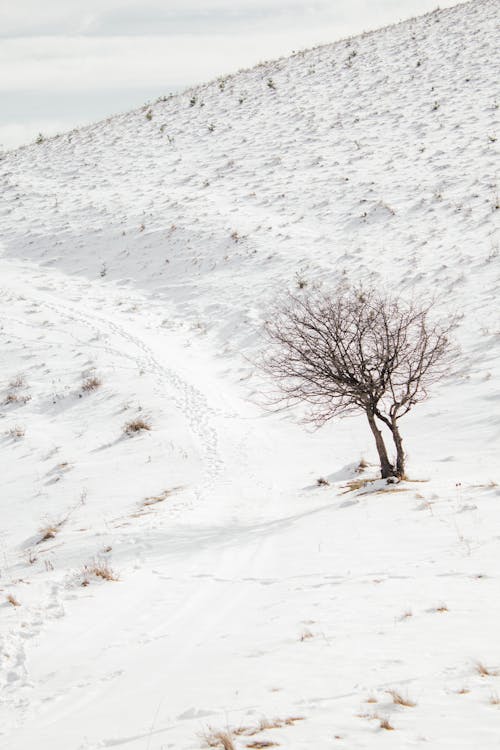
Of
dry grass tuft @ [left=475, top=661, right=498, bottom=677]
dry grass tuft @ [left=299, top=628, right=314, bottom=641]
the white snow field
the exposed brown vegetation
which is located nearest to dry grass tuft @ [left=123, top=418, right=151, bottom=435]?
the white snow field

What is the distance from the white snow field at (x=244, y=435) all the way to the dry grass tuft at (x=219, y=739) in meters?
0.09

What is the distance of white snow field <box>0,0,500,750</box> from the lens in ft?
14.9

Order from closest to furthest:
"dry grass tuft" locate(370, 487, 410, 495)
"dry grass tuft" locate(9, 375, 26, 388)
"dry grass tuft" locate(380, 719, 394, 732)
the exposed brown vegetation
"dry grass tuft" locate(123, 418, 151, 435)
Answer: "dry grass tuft" locate(380, 719, 394, 732)
"dry grass tuft" locate(370, 487, 410, 495)
the exposed brown vegetation
"dry grass tuft" locate(123, 418, 151, 435)
"dry grass tuft" locate(9, 375, 26, 388)

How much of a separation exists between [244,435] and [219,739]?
36.9ft

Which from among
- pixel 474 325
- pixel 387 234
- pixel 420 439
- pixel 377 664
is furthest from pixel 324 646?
pixel 387 234

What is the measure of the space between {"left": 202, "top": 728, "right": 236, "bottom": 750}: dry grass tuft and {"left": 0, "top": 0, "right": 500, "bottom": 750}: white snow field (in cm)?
9

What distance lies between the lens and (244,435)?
14.9 m

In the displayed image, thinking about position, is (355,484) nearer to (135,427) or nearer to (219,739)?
(135,427)

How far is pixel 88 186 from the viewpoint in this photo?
33.6 meters

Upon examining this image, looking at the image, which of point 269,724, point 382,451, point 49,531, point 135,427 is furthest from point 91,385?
point 269,724

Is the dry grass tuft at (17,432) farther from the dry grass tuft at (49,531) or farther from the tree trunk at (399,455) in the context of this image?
the tree trunk at (399,455)

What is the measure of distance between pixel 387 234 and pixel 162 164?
1627cm

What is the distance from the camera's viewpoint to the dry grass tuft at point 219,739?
3.62 meters

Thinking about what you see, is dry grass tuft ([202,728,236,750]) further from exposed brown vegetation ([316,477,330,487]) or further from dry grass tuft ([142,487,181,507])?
exposed brown vegetation ([316,477,330,487])
